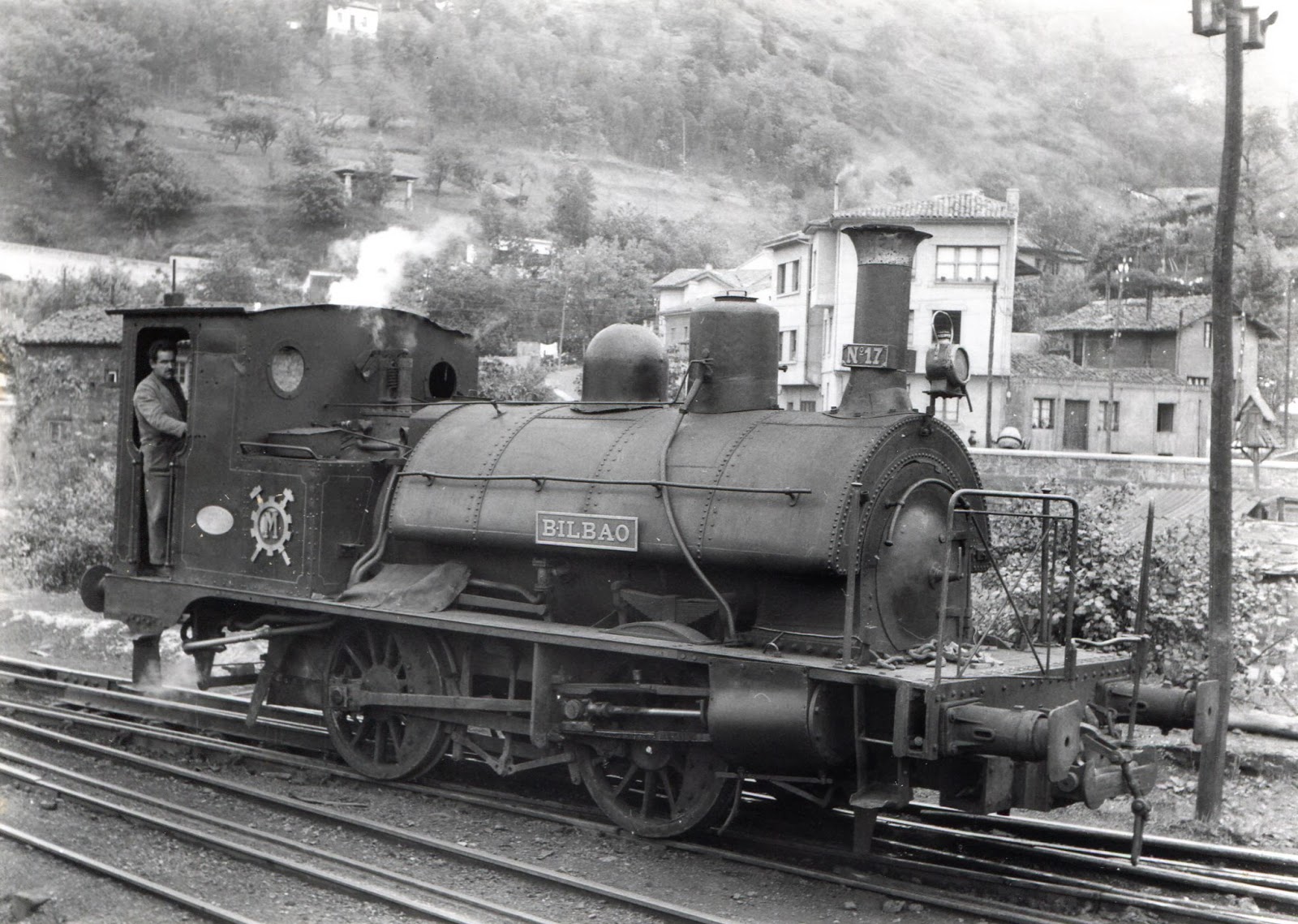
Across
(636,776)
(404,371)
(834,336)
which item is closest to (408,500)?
(404,371)

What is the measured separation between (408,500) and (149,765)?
9.05ft

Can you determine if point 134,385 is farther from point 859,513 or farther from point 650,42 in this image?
point 650,42

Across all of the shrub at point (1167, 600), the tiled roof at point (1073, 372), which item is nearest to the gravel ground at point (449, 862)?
the shrub at point (1167, 600)

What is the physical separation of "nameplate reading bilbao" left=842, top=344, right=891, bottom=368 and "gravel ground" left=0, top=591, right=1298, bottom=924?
286cm

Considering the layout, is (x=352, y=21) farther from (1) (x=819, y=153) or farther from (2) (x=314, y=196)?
(1) (x=819, y=153)

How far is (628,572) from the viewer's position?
24.4ft

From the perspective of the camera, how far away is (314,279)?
21.1 m

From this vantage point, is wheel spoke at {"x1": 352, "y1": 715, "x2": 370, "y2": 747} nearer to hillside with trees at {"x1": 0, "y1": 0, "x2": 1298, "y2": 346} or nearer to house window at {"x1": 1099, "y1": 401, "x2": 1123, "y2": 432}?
hillside with trees at {"x1": 0, "y1": 0, "x2": 1298, "y2": 346}

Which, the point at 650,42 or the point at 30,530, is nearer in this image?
the point at 30,530

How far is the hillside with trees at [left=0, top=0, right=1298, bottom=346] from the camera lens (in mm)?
21266

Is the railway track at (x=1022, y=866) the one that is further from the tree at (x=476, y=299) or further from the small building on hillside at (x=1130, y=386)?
the small building on hillside at (x=1130, y=386)

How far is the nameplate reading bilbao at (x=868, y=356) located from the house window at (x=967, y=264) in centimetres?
2200

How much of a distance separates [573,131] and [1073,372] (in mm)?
18819

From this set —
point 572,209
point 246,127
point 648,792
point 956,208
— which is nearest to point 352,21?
point 246,127
